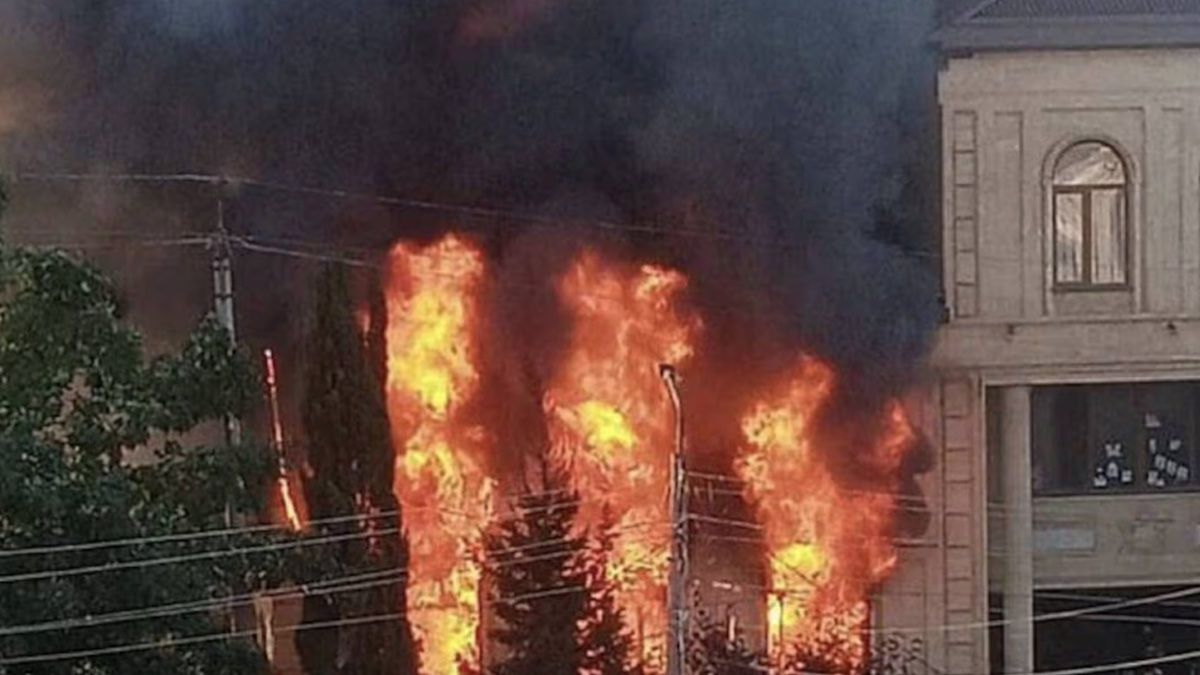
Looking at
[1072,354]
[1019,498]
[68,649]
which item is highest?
[1072,354]

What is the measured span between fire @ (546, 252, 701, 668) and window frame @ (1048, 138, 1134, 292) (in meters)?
3.75

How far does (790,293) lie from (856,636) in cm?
362

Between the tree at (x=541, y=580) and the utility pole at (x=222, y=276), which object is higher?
the utility pole at (x=222, y=276)

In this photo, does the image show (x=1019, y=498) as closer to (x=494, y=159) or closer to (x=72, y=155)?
(x=494, y=159)

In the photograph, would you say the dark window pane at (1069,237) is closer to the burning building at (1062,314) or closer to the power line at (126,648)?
the burning building at (1062,314)

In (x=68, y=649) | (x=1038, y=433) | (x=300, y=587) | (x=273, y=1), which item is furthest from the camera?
(x=1038, y=433)

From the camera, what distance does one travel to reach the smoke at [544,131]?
21469 millimetres

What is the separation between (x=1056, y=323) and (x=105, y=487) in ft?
32.3

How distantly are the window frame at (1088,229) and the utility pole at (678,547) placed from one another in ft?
13.5

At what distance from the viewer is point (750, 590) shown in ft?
74.5

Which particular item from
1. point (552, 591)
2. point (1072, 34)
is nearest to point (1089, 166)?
point (1072, 34)

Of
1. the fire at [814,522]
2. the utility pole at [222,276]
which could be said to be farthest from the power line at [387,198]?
the fire at [814,522]

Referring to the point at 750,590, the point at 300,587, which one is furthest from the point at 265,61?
the point at 750,590

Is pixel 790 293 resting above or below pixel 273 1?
below
